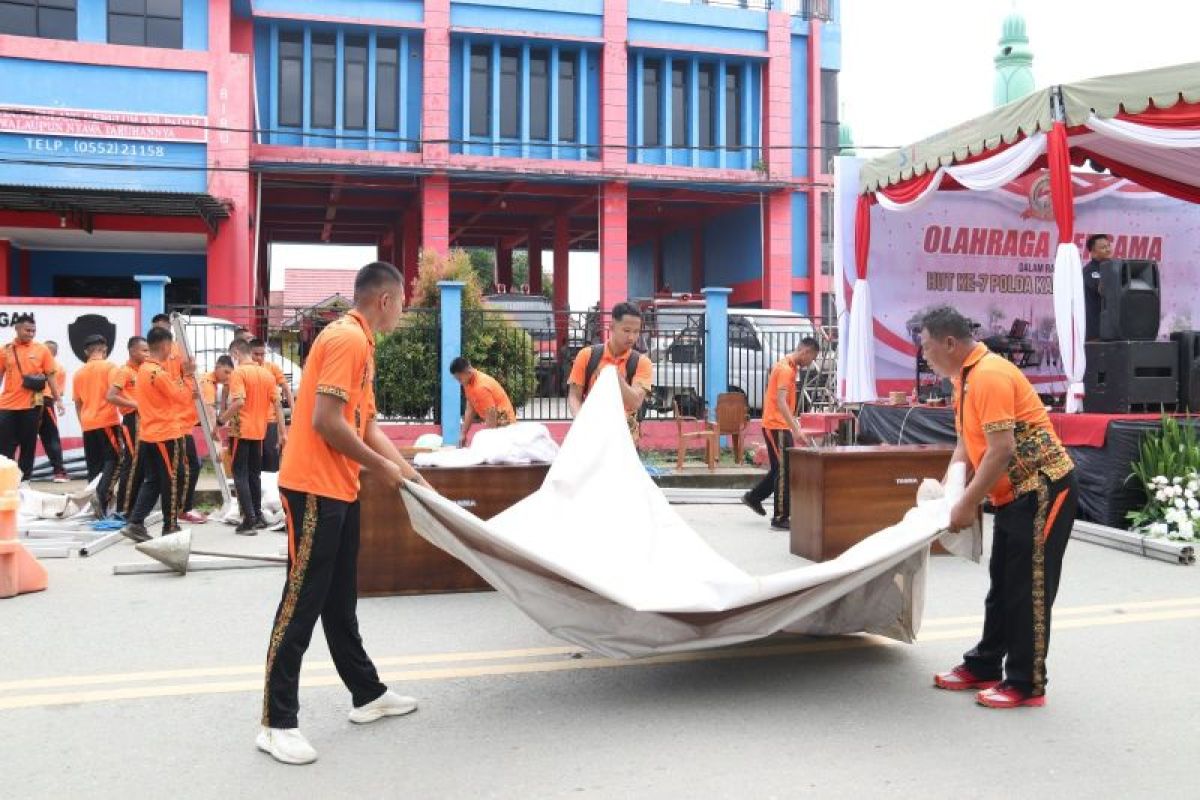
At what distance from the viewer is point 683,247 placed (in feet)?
112

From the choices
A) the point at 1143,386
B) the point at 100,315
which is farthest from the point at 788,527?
the point at 100,315

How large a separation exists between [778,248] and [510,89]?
7.91m

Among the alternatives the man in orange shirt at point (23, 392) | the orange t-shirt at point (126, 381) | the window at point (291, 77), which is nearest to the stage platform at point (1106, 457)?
the orange t-shirt at point (126, 381)

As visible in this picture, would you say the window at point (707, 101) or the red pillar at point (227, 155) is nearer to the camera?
the red pillar at point (227, 155)

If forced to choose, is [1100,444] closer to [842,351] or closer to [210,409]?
[842,351]

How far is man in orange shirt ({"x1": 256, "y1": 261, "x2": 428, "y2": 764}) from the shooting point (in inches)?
153

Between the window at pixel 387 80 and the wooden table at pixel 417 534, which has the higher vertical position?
the window at pixel 387 80

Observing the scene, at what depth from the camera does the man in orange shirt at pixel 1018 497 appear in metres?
4.39

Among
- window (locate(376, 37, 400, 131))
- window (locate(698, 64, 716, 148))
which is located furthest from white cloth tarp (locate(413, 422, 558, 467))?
window (locate(698, 64, 716, 148))

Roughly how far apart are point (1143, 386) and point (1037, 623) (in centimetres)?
604

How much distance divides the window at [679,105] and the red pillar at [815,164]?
3326mm

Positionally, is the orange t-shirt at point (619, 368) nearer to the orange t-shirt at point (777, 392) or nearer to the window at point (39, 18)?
the orange t-shirt at point (777, 392)

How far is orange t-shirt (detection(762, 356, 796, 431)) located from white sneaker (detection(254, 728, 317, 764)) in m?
6.19

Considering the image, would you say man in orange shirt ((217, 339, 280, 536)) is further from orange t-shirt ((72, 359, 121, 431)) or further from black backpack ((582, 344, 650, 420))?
black backpack ((582, 344, 650, 420))
